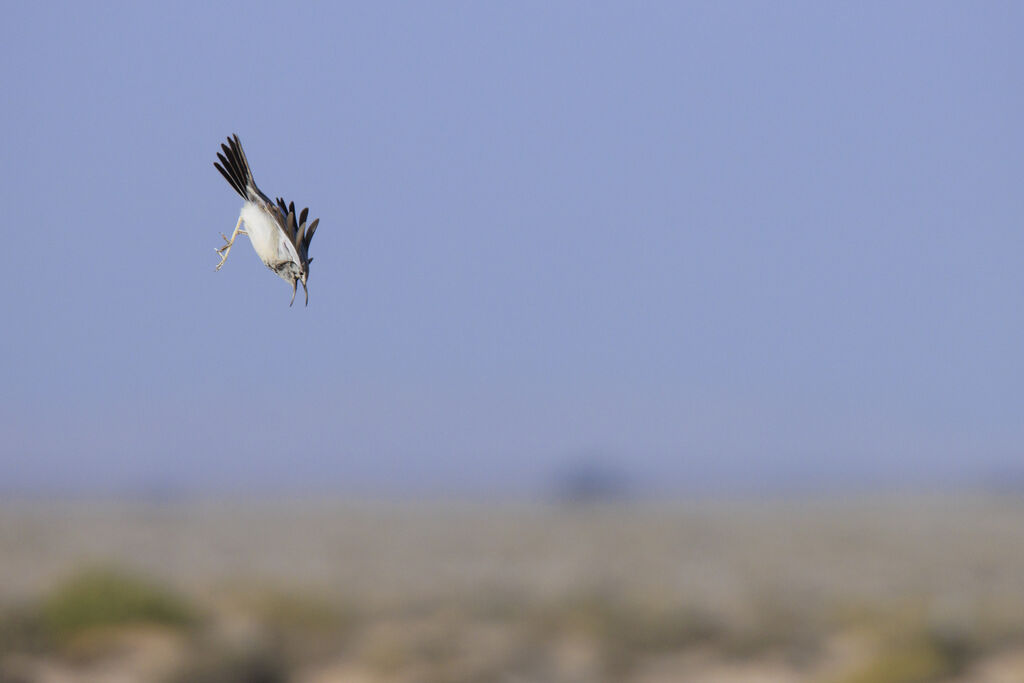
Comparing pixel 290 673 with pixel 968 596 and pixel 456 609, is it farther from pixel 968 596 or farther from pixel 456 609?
pixel 968 596

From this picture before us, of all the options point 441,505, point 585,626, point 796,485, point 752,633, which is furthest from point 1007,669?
point 796,485

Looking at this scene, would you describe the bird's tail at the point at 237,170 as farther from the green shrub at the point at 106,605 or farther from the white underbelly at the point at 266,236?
the green shrub at the point at 106,605

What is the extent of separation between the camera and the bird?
4.35 feet

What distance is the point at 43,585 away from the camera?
3173 centimetres

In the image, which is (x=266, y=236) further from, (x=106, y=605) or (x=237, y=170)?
(x=106, y=605)

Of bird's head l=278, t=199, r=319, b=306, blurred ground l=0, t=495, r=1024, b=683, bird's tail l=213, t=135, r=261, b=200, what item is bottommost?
bird's head l=278, t=199, r=319, b=306

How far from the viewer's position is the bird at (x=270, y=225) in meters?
1.33

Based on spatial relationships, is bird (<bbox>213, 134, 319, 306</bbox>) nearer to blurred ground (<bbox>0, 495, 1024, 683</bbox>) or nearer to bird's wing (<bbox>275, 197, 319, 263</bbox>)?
bird's wing (<bbox>275, 197, 319, 263</bbox>)

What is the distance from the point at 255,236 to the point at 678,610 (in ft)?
99.5

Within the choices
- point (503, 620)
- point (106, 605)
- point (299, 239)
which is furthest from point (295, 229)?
point (503, 620)

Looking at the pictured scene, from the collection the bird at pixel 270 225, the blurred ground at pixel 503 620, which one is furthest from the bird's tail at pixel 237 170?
the blurred ground at pixel 503 620

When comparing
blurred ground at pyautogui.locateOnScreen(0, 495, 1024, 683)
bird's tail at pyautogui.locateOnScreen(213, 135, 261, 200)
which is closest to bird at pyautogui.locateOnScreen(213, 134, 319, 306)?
bird's tail at pyautogui.locateOnScreen(213, 135, 261, 200)

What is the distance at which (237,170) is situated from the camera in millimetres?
1426

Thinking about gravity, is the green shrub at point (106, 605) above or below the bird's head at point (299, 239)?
above
